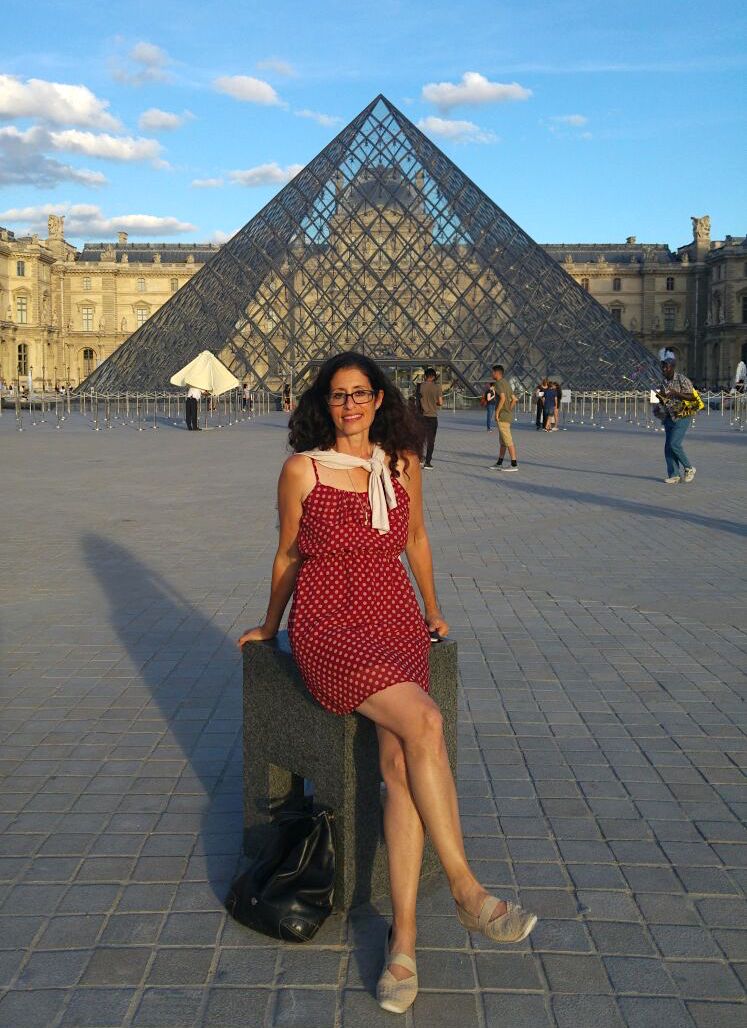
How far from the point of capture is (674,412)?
12000 millimetres

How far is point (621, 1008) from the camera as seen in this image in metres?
2.22

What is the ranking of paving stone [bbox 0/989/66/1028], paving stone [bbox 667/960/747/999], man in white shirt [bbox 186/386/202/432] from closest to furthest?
paving stone [bbox 0/989/66/1028] → paving stone [bbox 667/960/747/999] → man in white shirt [bbox 186/386/202/432]

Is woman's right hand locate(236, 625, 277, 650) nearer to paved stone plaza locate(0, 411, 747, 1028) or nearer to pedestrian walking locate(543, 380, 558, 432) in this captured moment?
paved stone plaza locate(0, 411, 747, 1028)

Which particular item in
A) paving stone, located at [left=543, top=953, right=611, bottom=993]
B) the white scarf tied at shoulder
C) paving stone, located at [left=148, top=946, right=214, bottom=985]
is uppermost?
the white scarf tied at shoulder

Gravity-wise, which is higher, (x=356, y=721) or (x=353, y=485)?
(x=353, y=485)

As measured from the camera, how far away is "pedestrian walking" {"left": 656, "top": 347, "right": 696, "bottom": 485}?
1199 centimetres

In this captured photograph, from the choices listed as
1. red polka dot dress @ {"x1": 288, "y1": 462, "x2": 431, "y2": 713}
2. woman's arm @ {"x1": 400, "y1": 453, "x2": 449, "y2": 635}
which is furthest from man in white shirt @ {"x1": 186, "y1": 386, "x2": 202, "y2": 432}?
red polka dot dress @ {"x1": 288, "y1": 462, "x2": 431, "y2": 713}

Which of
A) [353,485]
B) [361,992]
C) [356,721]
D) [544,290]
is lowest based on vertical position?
[361,992]

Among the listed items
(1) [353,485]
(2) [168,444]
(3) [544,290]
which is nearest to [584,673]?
(1) [353,485]

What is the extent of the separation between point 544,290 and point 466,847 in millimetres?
33812

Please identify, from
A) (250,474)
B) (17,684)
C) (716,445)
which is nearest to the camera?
(17,684)

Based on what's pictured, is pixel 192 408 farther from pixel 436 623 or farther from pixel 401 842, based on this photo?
pixel 401 842

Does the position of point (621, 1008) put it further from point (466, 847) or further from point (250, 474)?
point (250, 474)

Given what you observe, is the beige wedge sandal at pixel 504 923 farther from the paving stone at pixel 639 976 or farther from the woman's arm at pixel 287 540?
the woman's arm at pixel 287 540
